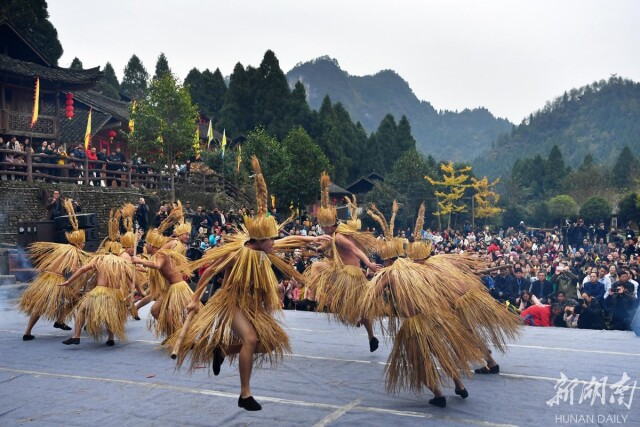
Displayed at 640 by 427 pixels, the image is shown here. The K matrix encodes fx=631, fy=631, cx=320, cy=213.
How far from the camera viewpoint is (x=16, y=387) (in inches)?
247

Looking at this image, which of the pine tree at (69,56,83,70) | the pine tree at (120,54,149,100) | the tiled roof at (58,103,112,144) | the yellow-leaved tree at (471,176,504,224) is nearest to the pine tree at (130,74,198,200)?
the tiled roof at (58,103,112,144)

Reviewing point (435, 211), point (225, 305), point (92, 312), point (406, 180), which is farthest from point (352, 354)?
point (435, 211)

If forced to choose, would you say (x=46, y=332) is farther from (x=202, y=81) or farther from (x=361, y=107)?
(x=361, y=107)

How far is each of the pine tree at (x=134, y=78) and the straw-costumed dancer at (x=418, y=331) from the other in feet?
204

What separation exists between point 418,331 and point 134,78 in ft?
212

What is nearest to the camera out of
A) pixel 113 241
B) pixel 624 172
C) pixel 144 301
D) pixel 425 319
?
pixel 425 319

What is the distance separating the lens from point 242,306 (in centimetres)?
525

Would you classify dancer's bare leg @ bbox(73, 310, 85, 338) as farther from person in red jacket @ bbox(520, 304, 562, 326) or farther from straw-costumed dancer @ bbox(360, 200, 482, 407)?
person in red jacket @ bbox(520, 304, 562, 326)

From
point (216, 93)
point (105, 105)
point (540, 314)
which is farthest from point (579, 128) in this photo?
point (540, 314)

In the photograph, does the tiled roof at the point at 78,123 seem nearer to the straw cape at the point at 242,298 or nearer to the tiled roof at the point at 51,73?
the tiled roof at the point at 51,73

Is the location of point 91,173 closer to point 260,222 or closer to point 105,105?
point 105,105

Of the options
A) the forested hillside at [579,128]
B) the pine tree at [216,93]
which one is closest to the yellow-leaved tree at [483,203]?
the pine tree at [216,93]

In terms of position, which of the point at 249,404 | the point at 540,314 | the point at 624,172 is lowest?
the point at 249,404

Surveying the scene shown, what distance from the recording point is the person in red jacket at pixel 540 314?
10055 mm
